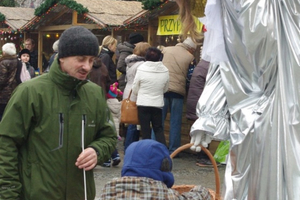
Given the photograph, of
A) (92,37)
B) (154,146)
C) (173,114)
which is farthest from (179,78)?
(154,146)

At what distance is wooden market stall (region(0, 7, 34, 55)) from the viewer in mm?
14195

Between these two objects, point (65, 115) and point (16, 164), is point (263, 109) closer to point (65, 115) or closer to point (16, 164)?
point (65, 115)

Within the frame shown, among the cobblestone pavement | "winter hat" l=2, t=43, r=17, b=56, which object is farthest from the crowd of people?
"winter hat" l=2, t=43, r=17, b=56

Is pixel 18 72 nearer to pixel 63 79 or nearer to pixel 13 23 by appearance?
pixel 63 79

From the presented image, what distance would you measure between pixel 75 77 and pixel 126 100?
517 centimetres

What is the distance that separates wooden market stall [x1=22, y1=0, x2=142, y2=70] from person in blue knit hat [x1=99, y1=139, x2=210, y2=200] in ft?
26.7

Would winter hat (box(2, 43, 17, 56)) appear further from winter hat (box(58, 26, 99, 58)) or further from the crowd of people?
winter hat (box(58, 26, 99, 58))

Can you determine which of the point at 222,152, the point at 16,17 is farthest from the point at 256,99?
the point at 16,17

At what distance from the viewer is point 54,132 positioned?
312 cm

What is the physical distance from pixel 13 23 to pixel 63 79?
455 inches

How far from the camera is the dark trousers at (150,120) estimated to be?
26.7 ft

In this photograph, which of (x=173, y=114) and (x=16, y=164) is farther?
(x=173, y=114)

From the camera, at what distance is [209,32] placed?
3977mm

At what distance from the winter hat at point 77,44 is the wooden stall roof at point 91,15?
750 centimetres
